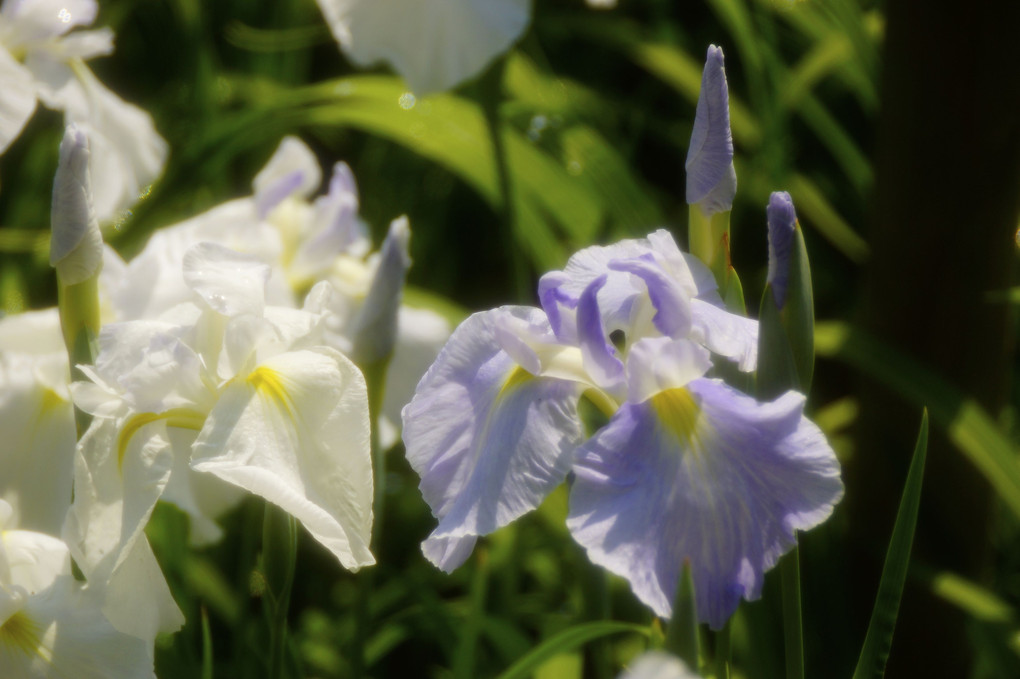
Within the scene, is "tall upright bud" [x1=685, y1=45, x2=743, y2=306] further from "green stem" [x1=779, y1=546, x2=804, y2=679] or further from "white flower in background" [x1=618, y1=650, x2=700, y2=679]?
"white flower in background" [x1=618, y1=650, x2=700, y2=679]

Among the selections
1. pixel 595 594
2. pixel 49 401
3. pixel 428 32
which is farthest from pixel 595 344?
pixel 428 32

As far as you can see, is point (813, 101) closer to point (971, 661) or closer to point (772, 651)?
point (971, 661)

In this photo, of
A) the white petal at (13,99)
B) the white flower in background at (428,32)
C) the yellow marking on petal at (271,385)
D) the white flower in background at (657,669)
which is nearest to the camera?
the white flower in background at (657,669)

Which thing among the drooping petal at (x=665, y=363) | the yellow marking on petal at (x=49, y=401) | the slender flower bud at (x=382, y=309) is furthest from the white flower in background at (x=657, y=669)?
the yellow marking on petal at (x=49, y=401)

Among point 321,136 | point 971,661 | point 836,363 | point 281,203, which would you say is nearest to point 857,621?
point 971,661

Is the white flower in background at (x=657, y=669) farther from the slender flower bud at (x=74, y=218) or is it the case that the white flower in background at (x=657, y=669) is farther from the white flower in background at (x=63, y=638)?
the slender flower bud at (x=74, y=218)

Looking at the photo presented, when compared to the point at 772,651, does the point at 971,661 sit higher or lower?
lower
